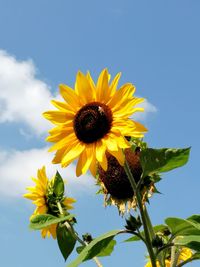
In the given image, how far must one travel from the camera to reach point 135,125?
3166mm

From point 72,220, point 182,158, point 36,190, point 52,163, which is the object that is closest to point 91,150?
point 52,163

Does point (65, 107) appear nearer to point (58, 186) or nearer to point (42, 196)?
point (58, 186)

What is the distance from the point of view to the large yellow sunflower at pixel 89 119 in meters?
3.30

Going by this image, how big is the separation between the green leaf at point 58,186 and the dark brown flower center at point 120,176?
2.29 ft

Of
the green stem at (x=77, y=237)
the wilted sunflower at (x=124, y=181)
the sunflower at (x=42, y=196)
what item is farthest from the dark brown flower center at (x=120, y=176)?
the sunflower at (x=42, y=196)

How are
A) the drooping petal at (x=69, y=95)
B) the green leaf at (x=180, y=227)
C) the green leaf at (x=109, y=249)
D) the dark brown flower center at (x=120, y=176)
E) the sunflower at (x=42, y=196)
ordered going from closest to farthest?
the drooping petal at (x=69, y=95) < the green leaf at (x=180, y=227) < the dark brown flower center at (x=120, y=176) < the green leaf at (x=109, y=249) < the sunflower at (x=42, y=196)

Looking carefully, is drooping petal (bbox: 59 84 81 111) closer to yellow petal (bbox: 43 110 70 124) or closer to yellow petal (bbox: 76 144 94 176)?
yellow petal (bbox: 43 110 70 124)

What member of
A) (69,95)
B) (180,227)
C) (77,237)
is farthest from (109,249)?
Answer: (69,95)

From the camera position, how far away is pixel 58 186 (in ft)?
16.3

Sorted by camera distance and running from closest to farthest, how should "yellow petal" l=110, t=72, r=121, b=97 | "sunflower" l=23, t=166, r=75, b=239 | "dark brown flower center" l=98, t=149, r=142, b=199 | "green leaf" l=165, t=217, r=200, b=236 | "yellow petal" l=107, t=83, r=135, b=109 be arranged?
"yellow petal" l=107, t=83, r=135, b=109
"yellow petal" l=110, t=72, r=121, b=97
"green leaf" l=165, t=217, r=200, b=236
"dark brown flower center" l=98, t=149, r=142, b=199
"sunflower" l=23, t=166, r=75, b=239

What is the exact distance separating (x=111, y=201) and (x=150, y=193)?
36 centimetres

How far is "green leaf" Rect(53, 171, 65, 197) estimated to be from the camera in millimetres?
4805

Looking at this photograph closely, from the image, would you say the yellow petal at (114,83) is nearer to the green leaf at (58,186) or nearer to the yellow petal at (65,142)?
the yellow petal at (65,142)

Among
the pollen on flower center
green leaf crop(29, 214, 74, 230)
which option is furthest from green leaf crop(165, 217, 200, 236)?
the pollen on flower center
